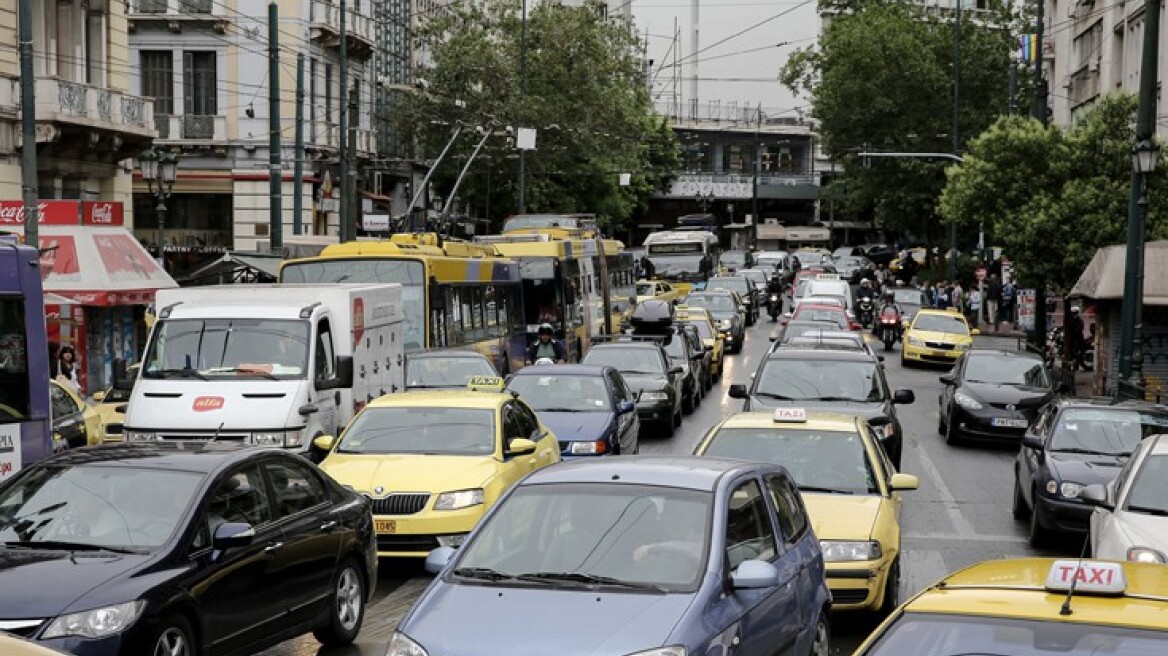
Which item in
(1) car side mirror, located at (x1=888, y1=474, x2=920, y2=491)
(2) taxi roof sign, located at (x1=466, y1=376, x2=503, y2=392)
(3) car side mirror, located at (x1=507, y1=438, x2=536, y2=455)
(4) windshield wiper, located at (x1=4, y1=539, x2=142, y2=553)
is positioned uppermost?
(4) windshield wiper, located at (x1=4, y1=539, x2=142, y2=553)

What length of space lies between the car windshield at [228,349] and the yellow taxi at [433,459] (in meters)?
3.26

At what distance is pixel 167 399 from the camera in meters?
17.8

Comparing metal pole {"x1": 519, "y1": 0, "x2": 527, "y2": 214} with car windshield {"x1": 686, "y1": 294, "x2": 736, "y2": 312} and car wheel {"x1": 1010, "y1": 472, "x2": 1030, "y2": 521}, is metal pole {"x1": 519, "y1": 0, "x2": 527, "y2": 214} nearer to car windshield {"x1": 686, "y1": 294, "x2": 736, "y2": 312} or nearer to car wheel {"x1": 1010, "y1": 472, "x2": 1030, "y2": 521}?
car windshield {"x1": 686, "y1": 294, "x2": 736, "y2": 312}

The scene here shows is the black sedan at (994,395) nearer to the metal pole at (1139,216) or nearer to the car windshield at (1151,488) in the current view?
the metal pole at (1139,216)

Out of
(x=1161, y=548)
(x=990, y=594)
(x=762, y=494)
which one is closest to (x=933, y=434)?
(x=1161, y=548)

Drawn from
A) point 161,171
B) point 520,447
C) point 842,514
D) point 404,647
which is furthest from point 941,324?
point 404,647

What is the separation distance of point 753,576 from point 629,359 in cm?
1945

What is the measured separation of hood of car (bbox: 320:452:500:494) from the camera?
13.7m

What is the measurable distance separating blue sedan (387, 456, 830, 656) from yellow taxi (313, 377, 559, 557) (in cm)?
447

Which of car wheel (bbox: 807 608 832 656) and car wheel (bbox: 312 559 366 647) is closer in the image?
car wheel (bbox: 807 608 832 656)

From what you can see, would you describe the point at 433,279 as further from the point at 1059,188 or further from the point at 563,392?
the point at 1059,188

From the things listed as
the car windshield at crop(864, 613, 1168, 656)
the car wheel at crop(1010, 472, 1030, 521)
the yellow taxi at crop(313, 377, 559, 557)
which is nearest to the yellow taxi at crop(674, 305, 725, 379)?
the car wheel at crop(1010, 472, 1030, 521)

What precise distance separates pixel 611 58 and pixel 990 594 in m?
60.4

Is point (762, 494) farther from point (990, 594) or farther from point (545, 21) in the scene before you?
point (545, 21)
